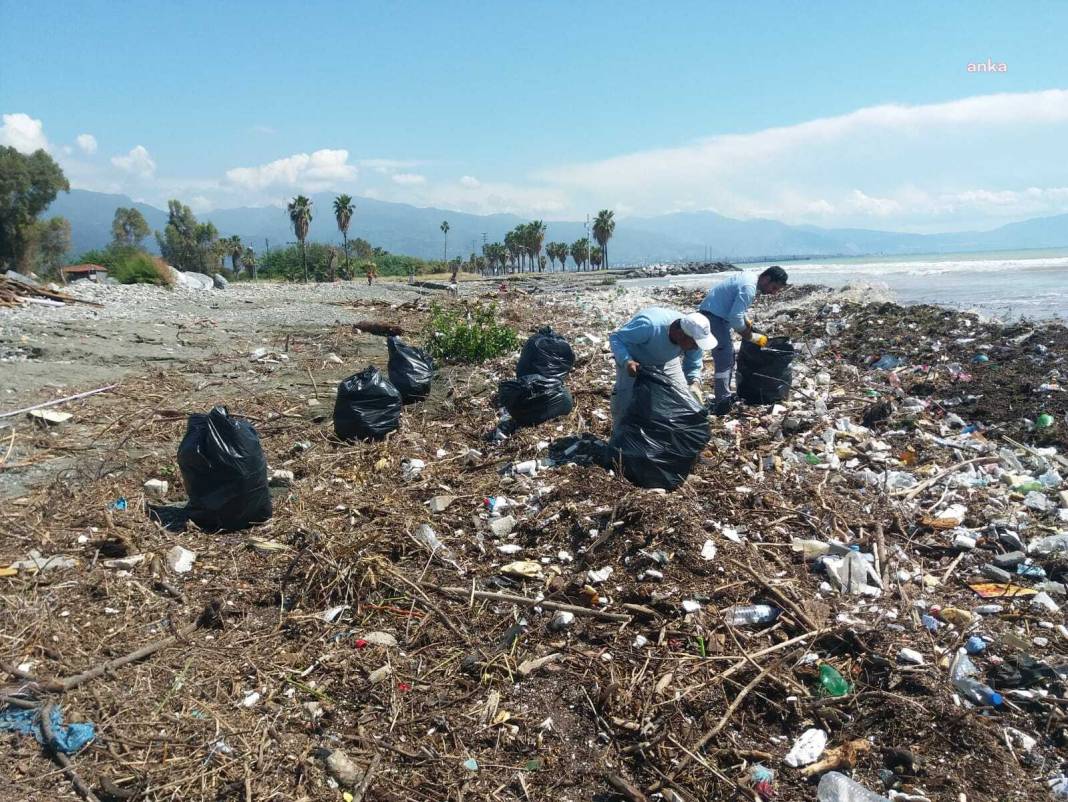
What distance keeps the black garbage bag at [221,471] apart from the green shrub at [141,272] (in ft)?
52.3

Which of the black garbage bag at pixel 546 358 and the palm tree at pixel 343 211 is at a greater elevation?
the palm tree at pixel 343 211

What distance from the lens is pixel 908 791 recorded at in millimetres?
2086

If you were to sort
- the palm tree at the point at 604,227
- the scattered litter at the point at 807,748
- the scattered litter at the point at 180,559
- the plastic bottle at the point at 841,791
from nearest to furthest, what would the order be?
the plastic bottle at the point at 841,791, the scattered litter at the point at 807,748, the scattered litter at the point at 180,559, the palm tree at the point at 604,227

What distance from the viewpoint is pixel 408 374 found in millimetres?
6398

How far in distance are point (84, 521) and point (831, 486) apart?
4564 millimetres

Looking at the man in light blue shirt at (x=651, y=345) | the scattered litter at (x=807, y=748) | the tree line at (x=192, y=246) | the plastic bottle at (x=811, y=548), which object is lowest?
the scattered litter at (x=807, y=748)

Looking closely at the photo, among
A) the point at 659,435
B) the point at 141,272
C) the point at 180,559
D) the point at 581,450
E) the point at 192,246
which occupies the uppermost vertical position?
the point at 192,246

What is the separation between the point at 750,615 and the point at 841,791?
86 centimetres

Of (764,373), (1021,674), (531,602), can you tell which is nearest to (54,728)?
(531,602)

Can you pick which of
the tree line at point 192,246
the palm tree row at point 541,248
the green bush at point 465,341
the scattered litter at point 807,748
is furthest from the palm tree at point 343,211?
the scattered litter at point 807,748

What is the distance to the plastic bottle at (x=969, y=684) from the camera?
2406 millimetres

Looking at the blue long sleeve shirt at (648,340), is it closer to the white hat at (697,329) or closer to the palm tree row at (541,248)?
the white hat at (697,329)

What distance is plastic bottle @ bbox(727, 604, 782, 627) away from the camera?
284cm

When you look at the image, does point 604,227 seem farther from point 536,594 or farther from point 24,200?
point 536,594
